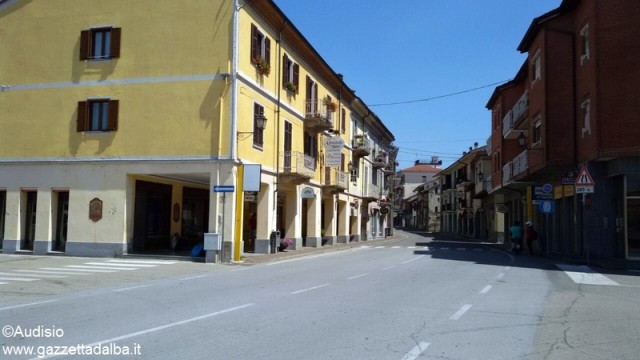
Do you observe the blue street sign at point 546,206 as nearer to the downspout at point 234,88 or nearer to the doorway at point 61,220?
the downspout at point 234,88

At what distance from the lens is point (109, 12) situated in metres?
23.2

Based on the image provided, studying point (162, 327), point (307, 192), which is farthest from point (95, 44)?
point (162, 327)

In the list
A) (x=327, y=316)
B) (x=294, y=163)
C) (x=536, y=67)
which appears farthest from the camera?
(x=536, y=67)

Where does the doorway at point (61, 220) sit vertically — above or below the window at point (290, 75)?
below

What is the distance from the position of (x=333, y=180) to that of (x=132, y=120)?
1529 centimetres

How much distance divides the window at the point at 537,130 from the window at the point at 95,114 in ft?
63.5

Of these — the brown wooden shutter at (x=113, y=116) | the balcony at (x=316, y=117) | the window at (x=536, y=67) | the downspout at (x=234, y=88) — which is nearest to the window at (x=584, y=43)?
the window at (x=536, y=67)

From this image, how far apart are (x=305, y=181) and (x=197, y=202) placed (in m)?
5.55

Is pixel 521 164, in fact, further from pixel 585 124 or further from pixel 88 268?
pixel 88 268

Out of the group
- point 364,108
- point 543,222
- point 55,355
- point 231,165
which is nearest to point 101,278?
point 231,165

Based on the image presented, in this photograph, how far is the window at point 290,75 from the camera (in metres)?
27.3

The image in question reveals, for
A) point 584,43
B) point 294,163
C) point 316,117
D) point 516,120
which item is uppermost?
point 584,43

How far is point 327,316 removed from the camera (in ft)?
29.5

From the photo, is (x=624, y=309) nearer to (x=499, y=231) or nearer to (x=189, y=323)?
(x=189, y=323)
